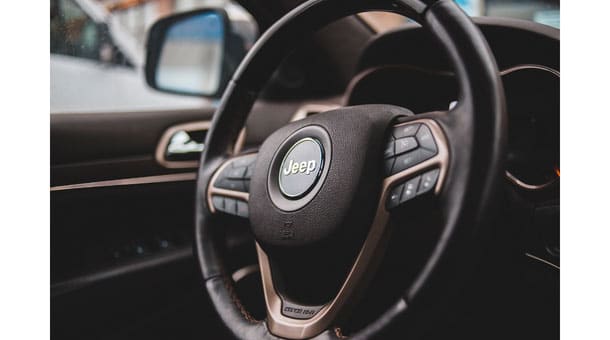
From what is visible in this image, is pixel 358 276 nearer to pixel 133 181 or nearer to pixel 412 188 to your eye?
pixel 412 188

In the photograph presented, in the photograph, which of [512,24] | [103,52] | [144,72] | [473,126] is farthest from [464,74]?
[103,52]

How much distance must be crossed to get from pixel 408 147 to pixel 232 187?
0.34m

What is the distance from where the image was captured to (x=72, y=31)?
1.51 meters

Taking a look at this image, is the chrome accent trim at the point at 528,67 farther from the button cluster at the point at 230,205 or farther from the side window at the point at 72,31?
the side window at the point at 72,31

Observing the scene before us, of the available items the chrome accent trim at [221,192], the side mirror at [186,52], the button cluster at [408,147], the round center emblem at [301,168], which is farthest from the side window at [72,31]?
the button cluster at [408,147]

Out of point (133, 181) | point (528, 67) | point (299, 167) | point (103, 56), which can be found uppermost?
point (528, 67)

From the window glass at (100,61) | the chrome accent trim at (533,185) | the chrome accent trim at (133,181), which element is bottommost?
the chrome accent trim at (133,181)

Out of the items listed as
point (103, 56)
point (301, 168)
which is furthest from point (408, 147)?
point (103, 56)

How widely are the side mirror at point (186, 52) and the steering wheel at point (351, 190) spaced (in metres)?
0.75

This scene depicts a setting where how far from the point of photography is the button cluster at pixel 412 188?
64cm

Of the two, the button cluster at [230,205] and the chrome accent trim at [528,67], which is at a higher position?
the chrome accent trim at [528,67]

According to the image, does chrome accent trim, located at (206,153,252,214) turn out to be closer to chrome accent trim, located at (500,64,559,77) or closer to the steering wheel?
the steering wheel

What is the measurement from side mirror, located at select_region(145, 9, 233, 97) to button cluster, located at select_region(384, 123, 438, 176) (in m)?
1.01

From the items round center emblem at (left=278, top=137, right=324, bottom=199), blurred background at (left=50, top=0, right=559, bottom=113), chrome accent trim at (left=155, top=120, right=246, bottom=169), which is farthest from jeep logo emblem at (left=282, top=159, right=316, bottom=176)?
chrome accent trim at (left=155, top=120, right=246, bottom=169)
